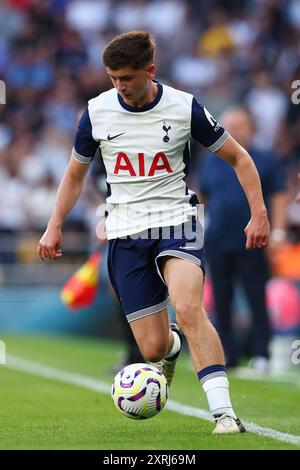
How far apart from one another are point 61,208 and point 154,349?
40.2 inches

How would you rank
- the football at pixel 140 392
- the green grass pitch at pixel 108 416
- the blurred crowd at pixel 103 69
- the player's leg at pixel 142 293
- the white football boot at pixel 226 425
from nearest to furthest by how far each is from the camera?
the green grass pitch at pixel 108 416
the white football boot at pixel 226 425
the football at pixel 140 392
the player's leg at pixel 142 293
the blurred crowd at pixel 103 69

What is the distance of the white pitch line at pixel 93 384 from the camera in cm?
623

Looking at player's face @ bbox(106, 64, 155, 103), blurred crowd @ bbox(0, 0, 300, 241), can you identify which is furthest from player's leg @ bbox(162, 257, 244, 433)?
blurred crowd @ bbox(0, 0, 300, 241)

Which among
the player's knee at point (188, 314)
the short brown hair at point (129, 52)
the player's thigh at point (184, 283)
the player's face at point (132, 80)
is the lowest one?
the player's knee at point (188, 314)

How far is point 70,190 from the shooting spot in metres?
6.82

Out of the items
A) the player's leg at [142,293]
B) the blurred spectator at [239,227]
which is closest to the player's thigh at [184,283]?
the player's leg at [142,293]

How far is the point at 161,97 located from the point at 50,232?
1026 mm

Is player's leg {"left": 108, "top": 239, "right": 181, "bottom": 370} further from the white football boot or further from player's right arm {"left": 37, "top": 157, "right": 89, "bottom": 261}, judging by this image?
the white football boot

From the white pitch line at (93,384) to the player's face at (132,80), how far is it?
2.01 m

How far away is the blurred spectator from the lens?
1145 centimetres

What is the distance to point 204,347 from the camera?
6281 mm

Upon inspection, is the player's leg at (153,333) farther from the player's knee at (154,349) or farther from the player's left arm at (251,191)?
the player's left arm at (251,191)

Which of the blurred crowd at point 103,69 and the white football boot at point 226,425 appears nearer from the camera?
the white football boot at point 226,425

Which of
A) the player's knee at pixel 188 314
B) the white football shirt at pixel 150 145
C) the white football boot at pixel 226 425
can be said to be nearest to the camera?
the white football boot at pixel 226 425
